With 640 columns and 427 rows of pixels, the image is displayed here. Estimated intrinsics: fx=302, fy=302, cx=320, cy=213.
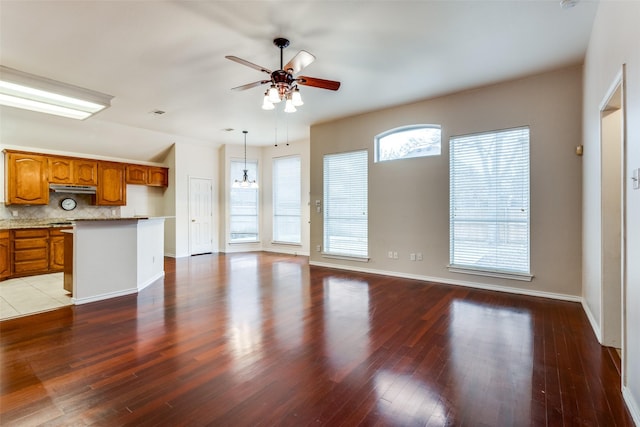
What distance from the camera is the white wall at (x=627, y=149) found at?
72.2 inches

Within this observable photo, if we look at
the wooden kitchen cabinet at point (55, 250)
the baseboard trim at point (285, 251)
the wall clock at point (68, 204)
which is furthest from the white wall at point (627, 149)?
the wall clock at point (68, 204)

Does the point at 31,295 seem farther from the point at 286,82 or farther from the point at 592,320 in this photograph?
the point at 592,320

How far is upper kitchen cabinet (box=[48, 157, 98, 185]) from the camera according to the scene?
20.2ft

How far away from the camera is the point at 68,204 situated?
21.8ft

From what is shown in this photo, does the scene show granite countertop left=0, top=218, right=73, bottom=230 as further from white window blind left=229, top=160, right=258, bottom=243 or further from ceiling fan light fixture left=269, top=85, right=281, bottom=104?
ceiling fan light fixture left=269, top=85, right=281, bottom=104

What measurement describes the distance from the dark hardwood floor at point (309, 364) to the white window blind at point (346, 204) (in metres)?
2.07

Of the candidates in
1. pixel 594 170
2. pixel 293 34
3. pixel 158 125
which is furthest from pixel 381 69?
pixel 158 125

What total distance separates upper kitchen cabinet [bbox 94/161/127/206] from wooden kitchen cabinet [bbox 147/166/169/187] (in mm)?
605

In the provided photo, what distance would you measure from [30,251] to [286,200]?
17.8 ft

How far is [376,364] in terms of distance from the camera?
7.88 feet

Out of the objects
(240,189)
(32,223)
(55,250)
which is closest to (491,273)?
(240,189)

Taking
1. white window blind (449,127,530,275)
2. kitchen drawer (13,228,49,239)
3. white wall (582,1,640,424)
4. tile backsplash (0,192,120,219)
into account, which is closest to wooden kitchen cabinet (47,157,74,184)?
tile backsplash (0,192,120,219)

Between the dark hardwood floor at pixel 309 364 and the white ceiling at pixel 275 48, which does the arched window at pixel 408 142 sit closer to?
the white ceiling at pixel 275 48

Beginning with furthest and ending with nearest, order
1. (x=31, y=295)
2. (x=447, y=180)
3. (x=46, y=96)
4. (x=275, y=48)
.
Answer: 1. (x=447, y=180)
2. (x=46, y=96)
3. (x=31, y=295)
4. (x=275, y=48)
